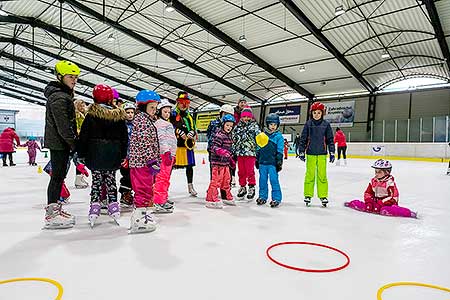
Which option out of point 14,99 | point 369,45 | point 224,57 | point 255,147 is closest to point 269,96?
point 224,57

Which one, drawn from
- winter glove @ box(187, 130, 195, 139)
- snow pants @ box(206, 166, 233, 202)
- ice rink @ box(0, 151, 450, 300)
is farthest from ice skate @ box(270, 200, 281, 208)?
winter glove @ box(187, 130, 195, 139)

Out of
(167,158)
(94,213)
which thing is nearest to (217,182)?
(167,158)

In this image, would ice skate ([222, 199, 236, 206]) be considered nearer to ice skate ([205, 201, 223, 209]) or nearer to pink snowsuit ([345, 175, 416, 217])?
ice skate ([205, 201, 223, 209])

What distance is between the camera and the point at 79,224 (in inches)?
114

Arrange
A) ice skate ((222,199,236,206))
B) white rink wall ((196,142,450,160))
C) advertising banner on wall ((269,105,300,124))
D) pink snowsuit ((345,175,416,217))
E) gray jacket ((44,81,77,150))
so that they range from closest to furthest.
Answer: gray jacket ((44,81,77,150)) → pink snowsuit ((345,175,416,217)) → ice skate ((222,199,236,206)) → white rink wall ((196,142,450,160)) → advertising banner on wall ((269,105,300,124))

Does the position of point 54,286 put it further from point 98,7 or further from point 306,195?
point 98,7

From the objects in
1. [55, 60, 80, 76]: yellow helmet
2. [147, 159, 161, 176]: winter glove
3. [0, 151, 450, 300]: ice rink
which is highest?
[55, 60, 80, 76]: yellow helmet

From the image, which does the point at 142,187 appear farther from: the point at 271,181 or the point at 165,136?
the point at 271,181

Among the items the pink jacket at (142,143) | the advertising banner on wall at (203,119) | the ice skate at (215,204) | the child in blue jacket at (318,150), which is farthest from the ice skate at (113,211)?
the advertising banner on wall at (203,119)

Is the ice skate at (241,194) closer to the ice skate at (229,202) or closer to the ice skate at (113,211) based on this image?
the ice skate at (229,202)

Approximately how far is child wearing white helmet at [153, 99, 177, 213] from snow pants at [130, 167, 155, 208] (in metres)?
0.40

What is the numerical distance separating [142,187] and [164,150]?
540 mm

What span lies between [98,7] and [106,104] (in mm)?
13354

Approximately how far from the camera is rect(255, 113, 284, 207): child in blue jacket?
3840mm
